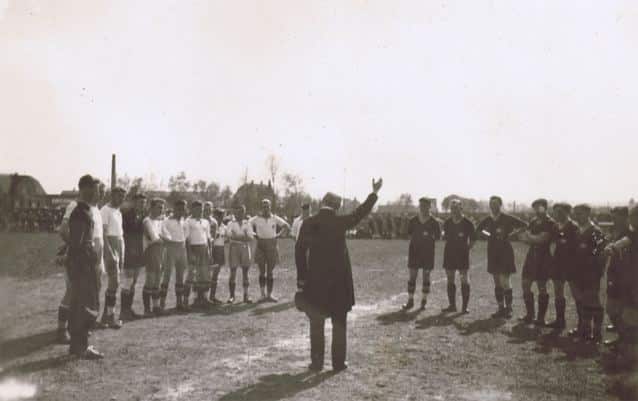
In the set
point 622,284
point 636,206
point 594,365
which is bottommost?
point 594,365

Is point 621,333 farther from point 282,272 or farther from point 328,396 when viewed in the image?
point 282,272

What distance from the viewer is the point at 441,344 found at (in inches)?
305

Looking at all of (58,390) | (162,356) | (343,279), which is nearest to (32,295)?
(162,356)

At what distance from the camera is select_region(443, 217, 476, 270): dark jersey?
1055 cm

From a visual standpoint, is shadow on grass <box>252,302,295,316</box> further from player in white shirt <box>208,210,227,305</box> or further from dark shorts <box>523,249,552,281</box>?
dark shorts <box>523,249,552,281</box>

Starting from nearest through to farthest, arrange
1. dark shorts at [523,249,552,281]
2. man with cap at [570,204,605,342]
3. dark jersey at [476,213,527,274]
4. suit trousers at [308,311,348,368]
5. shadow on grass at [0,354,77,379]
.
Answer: shadow on grass at [0,354,77,379]
suit trousers at [308,311,348,368]
man with cap at [570,204,605,342]
dark shorts at [523,249,552,281]
dark jersey at [476,213,527,274]

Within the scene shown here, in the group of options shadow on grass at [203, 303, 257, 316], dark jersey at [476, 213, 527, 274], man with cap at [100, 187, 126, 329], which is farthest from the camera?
shadow on grass at [203, 303, 257, 316]

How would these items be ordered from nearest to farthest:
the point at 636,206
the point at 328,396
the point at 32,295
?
the point at 328,396 < the point at 636,206 < the point at 32,295

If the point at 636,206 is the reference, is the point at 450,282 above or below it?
below

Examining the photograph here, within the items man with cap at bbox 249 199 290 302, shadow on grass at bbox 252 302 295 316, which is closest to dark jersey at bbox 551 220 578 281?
shadow on grass at bbox 252 302 295 316

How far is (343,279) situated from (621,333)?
3.77 meters

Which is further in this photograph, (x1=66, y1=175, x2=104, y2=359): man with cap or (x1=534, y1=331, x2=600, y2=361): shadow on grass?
(x1=534, y1=331, x2=600, y2=361): shadow on grass

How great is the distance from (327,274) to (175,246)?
15.1ft

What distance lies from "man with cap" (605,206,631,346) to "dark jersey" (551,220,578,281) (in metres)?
0.90
